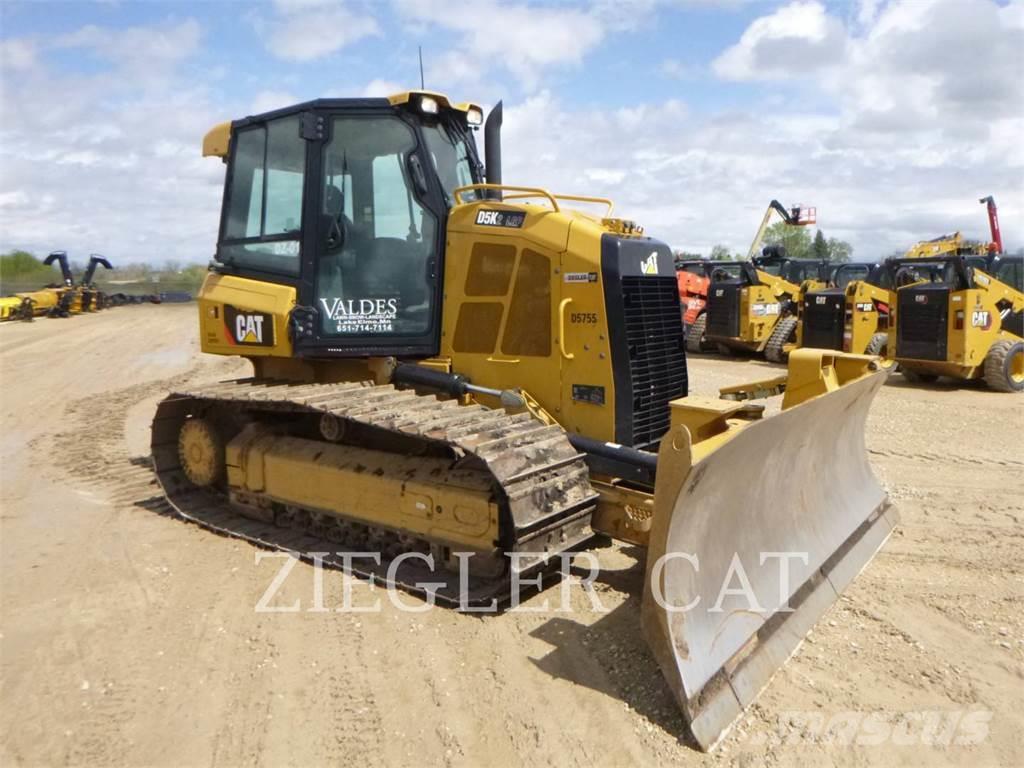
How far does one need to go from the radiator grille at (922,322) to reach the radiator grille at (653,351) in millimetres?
8380

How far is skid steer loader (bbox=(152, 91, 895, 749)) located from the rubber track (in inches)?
0.8

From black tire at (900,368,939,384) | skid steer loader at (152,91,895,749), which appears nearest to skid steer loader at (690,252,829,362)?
black tire at (900,368,939,384)

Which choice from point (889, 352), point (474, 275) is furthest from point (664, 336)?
point (889, 352)

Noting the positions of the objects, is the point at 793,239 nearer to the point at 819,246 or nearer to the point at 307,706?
the point at 819,246

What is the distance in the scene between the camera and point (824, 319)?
15078 mm

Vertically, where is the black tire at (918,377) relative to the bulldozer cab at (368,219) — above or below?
below

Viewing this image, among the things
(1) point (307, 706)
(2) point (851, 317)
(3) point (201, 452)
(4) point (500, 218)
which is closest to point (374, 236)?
(4) point (500, 218)

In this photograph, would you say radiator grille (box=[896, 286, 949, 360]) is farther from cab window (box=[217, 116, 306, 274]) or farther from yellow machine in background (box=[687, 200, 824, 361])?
cab window (box=[217, 116, 306, 274])

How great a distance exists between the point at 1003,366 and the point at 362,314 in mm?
10288

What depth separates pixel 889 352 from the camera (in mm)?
13180

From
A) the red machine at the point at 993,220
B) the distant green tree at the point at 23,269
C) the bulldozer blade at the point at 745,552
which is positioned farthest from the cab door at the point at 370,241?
the distant green tree at the point at 23,269

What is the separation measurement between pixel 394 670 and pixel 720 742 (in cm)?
149

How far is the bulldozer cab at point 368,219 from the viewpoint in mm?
5445

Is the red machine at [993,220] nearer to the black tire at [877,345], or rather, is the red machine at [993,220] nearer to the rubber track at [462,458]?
the black tire at [877,345]
